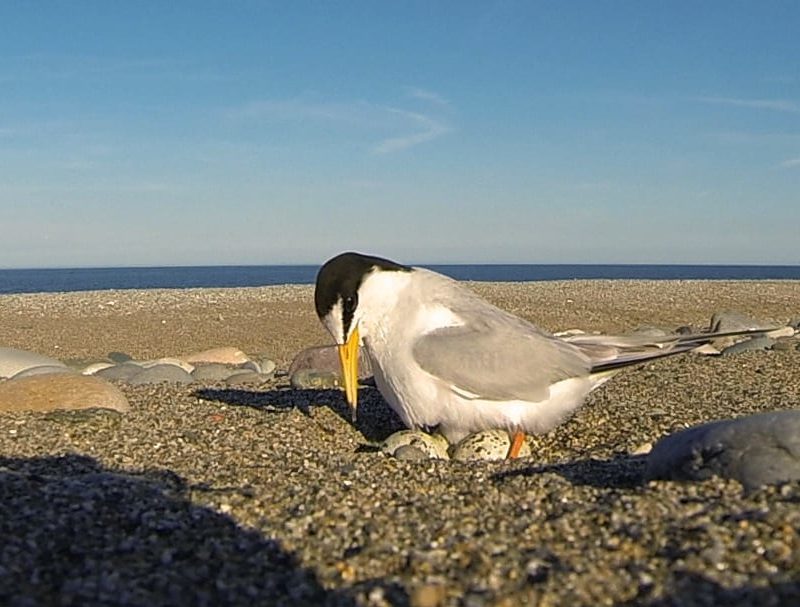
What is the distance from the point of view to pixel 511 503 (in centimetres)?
379

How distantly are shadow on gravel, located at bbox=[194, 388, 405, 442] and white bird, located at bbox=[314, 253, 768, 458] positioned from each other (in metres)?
0.85

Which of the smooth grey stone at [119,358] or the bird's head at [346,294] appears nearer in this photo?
the bird's head at [346,294]

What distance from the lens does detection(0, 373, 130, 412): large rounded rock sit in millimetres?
6711

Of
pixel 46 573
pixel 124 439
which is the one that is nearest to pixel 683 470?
pixel 46 573

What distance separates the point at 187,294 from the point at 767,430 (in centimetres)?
3016

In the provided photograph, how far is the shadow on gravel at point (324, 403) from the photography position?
6.66 metres

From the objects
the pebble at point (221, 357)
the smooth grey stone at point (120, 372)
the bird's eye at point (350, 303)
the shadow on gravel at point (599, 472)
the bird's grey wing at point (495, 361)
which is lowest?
the pebble at point (221, 357)

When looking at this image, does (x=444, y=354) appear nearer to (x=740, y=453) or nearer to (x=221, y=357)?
(x=740, y=453)

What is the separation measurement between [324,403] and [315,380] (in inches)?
60.2

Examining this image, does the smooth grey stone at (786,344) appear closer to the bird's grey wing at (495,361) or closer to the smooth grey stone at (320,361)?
the smooth grey stone at (320,361)

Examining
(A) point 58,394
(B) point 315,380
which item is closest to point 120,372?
(B) point 315,380

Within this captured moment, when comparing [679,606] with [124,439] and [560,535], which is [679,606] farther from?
[124,439]

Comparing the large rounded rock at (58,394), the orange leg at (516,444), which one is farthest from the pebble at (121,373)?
the orange leg at (516,444)

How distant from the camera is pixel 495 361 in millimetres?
5492
